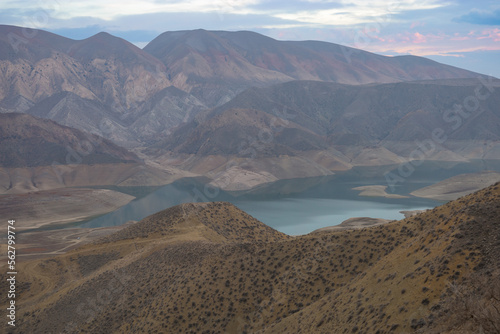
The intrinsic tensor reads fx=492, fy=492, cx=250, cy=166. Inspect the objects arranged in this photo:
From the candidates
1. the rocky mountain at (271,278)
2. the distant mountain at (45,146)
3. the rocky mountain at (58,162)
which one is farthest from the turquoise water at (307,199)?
the rocky mountain at (271,278)

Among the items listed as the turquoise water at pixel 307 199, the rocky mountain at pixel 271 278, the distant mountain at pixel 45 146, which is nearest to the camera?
the rocky mountain at pixel 271 278

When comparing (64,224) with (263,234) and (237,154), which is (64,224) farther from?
(237,154)

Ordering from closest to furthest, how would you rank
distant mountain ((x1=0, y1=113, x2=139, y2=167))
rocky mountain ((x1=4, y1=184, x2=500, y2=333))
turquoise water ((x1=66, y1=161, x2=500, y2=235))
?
rocky mountain ((x1=4, y1=184, x2=500, y2=333))
turquoise water ((x1=66, y1=161, x2=500, y2=235))
distant mountain ((x1=0, y1=113, x2=139, y2=167))

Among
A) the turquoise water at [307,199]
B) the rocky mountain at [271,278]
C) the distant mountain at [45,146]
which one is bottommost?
the turquoise water at [307,199]

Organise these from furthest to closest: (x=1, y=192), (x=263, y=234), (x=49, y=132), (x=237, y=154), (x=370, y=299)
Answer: (x=237, y=154) → (x=49, y=132) → (x=1, y=192) → (x=263, y=234) → (x=370, y=299)

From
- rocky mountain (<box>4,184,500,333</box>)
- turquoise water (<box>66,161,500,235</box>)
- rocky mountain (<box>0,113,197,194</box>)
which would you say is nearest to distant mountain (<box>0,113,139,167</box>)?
rocky mountain (<box>0,113,197,194</box>)

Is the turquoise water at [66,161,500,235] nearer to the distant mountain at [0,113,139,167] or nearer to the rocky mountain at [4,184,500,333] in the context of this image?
the distant mountain at [0,113,139,167]

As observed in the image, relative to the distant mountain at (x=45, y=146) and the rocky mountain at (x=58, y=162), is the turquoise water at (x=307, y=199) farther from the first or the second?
the distant mountain at (x=45, y=146)

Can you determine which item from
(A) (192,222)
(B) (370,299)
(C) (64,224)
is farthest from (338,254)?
(C) (64,224)
